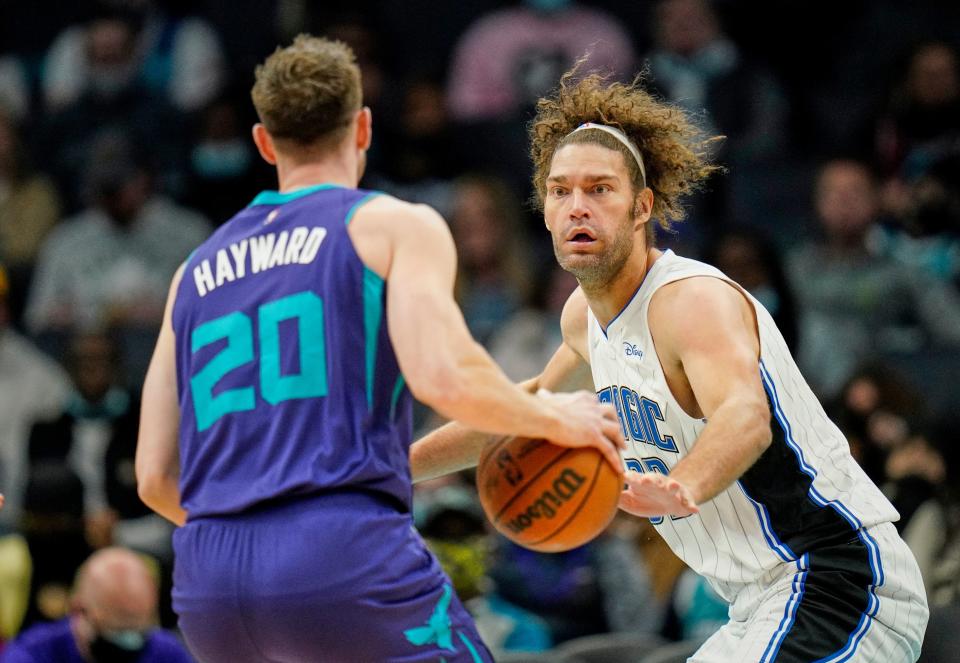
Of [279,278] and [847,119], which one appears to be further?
[847,119]

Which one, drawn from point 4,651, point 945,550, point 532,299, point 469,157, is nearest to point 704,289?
point 945,550

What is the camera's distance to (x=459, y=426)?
16.9 feet

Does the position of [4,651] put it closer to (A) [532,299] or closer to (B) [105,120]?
(A) [532,299]

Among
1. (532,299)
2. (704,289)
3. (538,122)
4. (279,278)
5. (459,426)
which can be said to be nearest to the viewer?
(279,278)

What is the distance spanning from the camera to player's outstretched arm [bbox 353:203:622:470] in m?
3.97

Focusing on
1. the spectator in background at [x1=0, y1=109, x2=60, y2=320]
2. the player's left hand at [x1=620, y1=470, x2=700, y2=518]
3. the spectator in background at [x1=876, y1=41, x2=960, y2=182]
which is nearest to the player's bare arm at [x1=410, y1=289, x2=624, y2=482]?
the player's left hand at [x1=620, y1=470, x2=700, y2=518]

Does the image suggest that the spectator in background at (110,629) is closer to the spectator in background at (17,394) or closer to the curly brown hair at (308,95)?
the spectator in background at (17,394)

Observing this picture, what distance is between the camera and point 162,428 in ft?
14.6

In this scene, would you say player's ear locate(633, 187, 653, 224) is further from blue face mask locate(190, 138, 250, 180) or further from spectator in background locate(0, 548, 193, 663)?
blue face mask locate(190, 138, 250, 180)

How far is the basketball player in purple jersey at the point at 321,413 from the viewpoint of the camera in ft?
13.0

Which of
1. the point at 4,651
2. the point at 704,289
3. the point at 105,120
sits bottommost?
the point at 4,651

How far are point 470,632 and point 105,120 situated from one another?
372 inches

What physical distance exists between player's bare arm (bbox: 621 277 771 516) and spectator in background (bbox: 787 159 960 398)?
557 cm

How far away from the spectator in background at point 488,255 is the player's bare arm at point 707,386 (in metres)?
6.02
